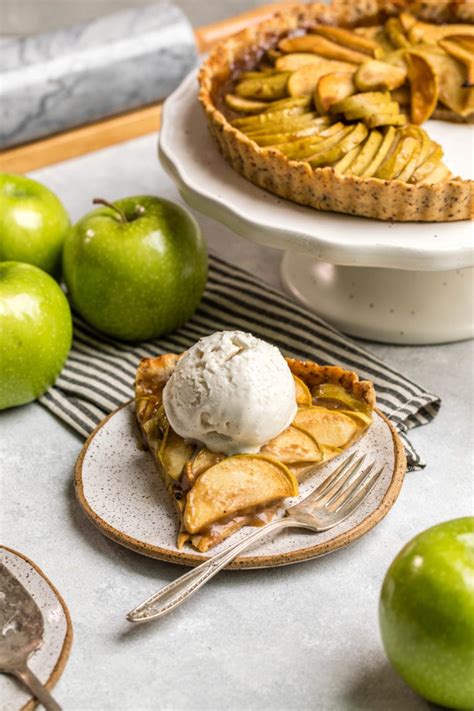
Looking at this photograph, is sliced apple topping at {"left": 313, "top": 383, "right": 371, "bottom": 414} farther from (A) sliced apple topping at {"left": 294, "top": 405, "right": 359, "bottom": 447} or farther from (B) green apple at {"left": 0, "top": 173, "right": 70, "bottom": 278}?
(B) green apple at {"left": 0, "top": 173, "right": 70, "bottom": 278}

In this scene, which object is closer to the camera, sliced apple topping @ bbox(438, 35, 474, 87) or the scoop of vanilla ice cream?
the scoop of vanilla ice cream

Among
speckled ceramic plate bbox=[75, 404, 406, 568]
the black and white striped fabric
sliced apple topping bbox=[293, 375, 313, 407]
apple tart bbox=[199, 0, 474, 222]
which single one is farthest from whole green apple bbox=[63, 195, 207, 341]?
sliced apple topping bbox=[293, 375, 313, 407]

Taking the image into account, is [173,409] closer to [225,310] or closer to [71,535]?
[71,535]

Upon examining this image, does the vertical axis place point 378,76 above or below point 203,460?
above

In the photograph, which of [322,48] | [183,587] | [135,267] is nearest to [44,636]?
[183,587]

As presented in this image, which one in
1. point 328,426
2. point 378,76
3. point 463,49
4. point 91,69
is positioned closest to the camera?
point 328,426

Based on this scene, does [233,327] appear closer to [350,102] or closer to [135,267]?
[135,267]
